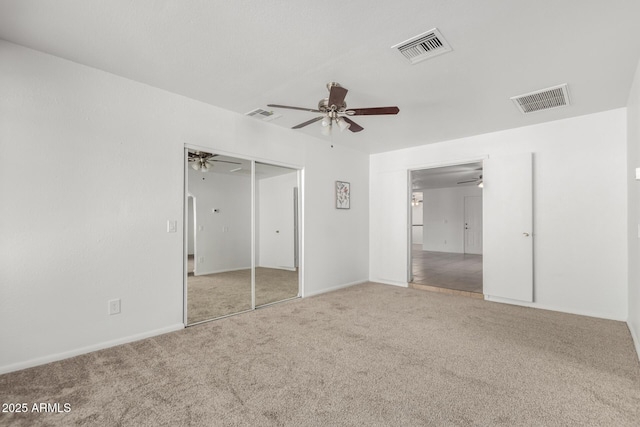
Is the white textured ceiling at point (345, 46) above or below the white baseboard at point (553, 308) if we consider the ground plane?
above

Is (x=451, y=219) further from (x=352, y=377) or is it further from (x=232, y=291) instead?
(x=352, y=377)

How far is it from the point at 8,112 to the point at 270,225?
292 cm

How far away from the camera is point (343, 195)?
5441 millimetres

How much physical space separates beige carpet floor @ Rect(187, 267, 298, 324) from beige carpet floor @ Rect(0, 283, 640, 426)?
1.17ft

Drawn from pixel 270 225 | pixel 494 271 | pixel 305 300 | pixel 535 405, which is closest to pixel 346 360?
pixel 535 405

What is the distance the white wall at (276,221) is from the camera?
4379mm

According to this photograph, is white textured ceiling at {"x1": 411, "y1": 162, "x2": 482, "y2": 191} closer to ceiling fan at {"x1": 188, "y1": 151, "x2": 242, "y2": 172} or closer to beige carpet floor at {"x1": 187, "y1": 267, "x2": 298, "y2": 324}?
beige carpet floor at {"x1": 187, "y1": 267, "x2": 298, "y2": 324}

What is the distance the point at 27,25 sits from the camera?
2.19 meters

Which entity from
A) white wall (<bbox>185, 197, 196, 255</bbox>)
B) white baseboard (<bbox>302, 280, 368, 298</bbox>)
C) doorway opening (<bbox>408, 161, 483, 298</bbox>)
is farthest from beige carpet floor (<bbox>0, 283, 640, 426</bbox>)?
doorway opening (<bbox>408, 161, 483, 298</bbox>)

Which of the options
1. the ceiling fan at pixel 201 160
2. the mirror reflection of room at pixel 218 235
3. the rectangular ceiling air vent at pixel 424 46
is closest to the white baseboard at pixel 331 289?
the mirror reflection of room at pixel 218 235

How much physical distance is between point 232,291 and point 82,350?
1.74 m

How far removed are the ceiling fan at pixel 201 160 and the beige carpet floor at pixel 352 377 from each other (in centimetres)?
184

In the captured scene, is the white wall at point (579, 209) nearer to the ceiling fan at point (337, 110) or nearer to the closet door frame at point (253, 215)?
the ceiling fan at point (337, 110)

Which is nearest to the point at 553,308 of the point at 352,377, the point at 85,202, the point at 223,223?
the point at 352,377
